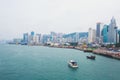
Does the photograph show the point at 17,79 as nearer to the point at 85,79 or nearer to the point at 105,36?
the point at 85,79

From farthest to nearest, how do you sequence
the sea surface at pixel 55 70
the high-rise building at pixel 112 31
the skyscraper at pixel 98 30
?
the skyscraper at pixel 98 30 → the high-rise building at pixel 112 31 → the sea surface at pixel 55 70

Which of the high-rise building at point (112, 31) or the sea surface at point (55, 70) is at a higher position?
the high-rise building at point (112, 31)

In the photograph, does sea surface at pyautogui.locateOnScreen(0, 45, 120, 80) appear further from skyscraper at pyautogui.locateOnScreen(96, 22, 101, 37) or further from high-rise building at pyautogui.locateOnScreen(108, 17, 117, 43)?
skyscraper at pyautogui.locateOnScreen(96, 22, 101, 37)

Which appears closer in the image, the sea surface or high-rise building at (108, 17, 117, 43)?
the sea surface

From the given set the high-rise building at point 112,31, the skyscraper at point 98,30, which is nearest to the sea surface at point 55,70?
the high-rise building at point 112,31

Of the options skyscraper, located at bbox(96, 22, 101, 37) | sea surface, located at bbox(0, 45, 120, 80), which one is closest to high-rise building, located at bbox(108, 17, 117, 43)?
skyscraper, located at bbox(96, 22, 101, 37)

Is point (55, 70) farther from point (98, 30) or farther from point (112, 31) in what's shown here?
point (98, 30)

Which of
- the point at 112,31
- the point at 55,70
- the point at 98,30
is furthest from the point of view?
the point at 98,30

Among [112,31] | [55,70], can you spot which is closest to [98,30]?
[112,31]

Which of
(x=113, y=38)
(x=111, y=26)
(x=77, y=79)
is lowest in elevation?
(x=77, y=79)

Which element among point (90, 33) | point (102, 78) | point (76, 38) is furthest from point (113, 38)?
point (102, 78)

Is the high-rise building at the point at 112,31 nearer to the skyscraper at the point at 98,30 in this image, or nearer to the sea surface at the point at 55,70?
the skyscraper at the point at 98,30
